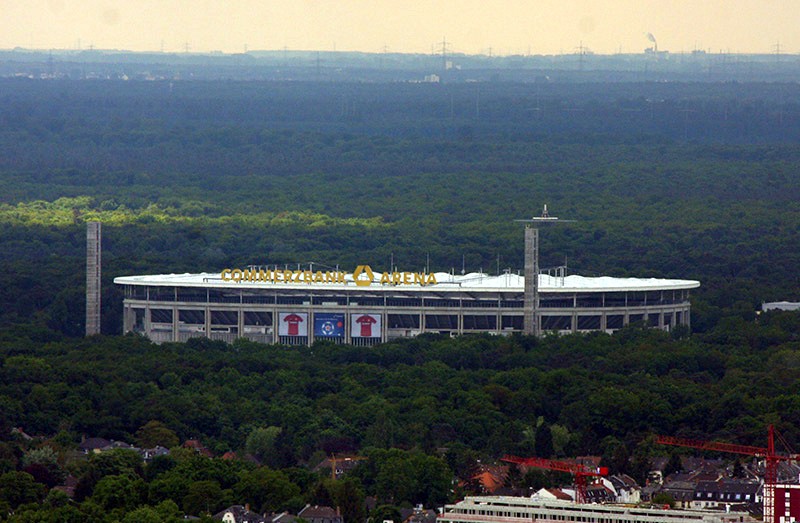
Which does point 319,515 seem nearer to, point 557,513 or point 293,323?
point 557,513

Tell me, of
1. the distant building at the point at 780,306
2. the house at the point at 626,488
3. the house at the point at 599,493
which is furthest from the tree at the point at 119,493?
the distant building at the point at 780,306

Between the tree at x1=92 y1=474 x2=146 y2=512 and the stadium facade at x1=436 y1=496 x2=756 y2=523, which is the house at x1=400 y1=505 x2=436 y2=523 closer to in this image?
the stadium facade at x1=436 y1=496 x2=756 y2=523

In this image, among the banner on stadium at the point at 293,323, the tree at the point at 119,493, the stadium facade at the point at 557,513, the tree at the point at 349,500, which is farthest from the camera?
the banner on stadium at the point at 293,323

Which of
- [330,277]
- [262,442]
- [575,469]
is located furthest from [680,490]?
[330,277]

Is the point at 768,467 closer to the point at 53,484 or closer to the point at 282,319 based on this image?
the point at 53,484

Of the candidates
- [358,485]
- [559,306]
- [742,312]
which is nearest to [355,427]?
[358,485]

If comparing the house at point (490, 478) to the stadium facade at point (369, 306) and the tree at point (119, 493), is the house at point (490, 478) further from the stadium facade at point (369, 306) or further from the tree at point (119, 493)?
the stadium facade at point (369, 306)
